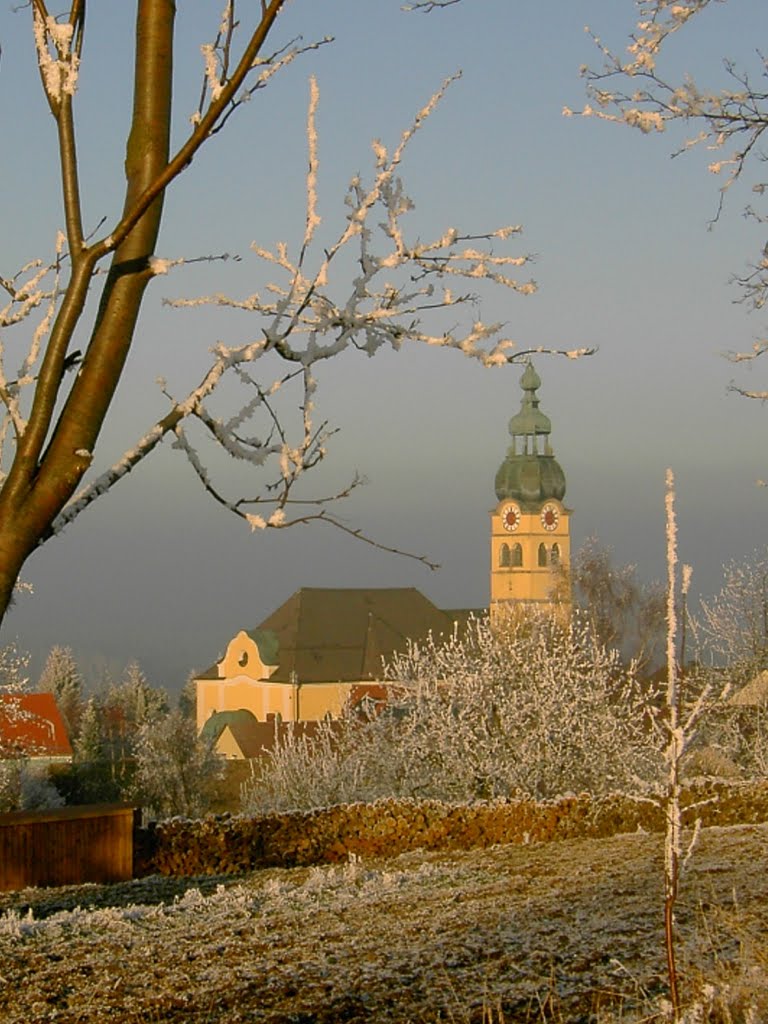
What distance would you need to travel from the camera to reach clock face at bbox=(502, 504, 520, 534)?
351 ft

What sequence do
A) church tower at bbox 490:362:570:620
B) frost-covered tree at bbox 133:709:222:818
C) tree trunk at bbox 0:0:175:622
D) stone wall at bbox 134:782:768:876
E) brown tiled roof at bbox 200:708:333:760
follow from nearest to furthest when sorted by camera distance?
tree trunk at bbox 0:0:175:622
stone wall at bbox 134:782:768:876
frost-covered tree at bbox 133:709:222:818
brown tiled roof at bbox 200:708:333:760
church tower at bbox 490:362:570:620

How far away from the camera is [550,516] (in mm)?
107312

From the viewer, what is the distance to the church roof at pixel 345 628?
82875mm

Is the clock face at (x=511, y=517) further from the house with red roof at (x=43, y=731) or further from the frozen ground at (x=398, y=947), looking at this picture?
the frozen ground at (x=398, y=947)

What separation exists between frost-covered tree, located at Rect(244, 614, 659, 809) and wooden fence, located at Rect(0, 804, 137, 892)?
7809mm

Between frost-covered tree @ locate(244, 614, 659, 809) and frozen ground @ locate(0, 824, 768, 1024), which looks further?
frost-covered tree @ locate(244, 614, 659, 809)

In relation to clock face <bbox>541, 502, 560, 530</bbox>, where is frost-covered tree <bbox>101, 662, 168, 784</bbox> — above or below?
below

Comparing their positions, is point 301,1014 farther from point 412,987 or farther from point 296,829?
point 296,829

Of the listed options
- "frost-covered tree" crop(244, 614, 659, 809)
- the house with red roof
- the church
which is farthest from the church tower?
"frost-covered tree" crop(244, 614, 659, 809)

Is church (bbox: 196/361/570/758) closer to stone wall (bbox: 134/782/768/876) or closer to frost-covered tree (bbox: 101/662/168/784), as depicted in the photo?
frost-covered tree (bbox: 101/662/168/784)

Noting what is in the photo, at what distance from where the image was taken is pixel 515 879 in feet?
39.0

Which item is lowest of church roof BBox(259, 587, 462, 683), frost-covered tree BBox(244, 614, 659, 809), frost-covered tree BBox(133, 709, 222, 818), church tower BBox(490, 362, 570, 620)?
frost-covered tree BBox(133, 709, 222, 818)

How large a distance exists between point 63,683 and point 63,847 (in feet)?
234

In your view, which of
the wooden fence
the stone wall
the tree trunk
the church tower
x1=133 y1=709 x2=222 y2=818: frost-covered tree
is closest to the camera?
the tree trunk
